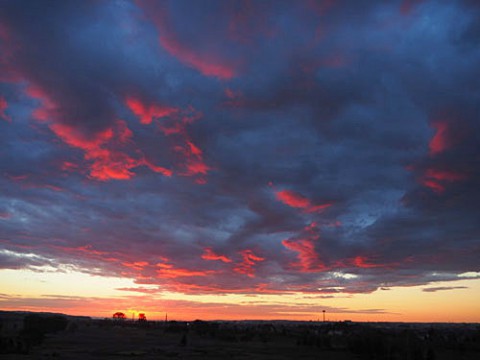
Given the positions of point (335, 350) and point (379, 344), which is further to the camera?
point (335, 350)

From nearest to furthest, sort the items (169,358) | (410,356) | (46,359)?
(46,359)
(169,358)
(410,356)

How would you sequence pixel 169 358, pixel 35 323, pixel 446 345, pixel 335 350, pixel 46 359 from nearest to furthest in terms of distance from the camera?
pixel 46 359, pixel 169 358, pixel 335 350, pixel 446 345, pixel 35 323

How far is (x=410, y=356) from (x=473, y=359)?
483 inches

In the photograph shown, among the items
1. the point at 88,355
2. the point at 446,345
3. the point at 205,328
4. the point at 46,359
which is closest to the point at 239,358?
the point at 88,355

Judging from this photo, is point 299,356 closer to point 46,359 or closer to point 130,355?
point 130,355

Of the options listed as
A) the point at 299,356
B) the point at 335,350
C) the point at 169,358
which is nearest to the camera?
the point at 169,358

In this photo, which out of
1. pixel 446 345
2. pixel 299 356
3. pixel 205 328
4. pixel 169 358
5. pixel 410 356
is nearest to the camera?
pixel 169 358

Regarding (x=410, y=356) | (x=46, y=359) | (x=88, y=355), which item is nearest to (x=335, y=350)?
(x=410, y=356)

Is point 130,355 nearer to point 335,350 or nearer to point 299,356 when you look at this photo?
point 299,356

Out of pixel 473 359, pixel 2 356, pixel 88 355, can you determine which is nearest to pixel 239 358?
pixel 88 355

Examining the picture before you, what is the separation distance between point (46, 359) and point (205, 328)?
74.9 m

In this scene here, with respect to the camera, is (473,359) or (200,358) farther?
(473,359)

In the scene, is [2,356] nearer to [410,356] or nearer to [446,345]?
[410,356]

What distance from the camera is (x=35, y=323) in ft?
293
